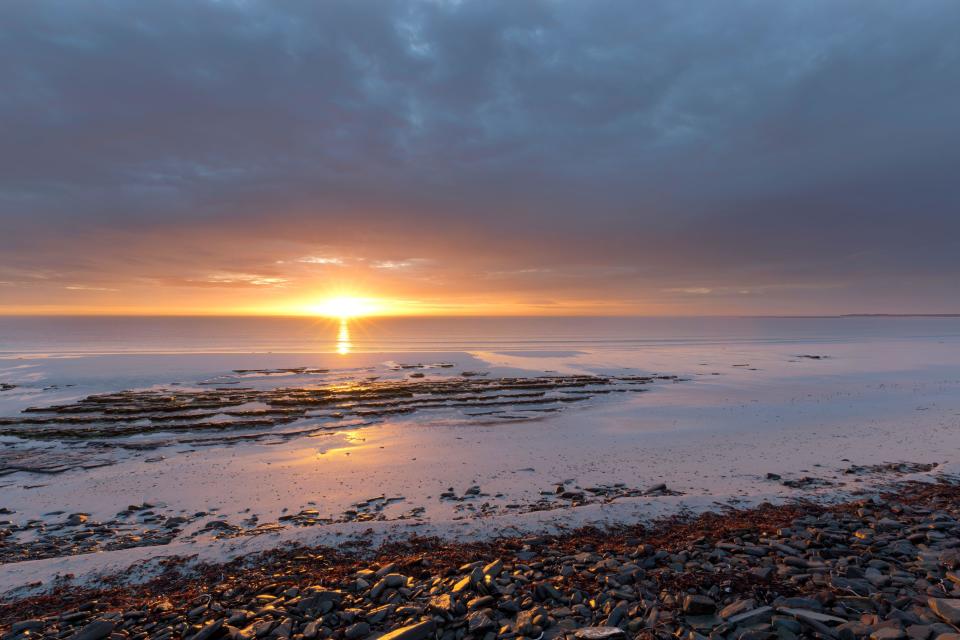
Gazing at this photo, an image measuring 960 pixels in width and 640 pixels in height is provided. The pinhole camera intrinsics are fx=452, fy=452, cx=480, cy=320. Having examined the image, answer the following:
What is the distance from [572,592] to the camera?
6.44m

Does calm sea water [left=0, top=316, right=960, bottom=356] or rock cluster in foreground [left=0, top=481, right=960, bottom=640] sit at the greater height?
calm sea water [left=0, top=316, right=960, bottom=356]

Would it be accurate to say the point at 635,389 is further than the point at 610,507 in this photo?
Yes

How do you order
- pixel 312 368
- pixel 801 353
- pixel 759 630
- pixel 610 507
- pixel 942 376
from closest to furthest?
pixel 759 630
pixel 610 507
pixel 942 376
pixel 312 368
pixel 801 353

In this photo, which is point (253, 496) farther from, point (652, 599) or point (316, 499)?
point (652, 599)

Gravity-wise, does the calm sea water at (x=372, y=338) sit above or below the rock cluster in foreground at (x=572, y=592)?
above

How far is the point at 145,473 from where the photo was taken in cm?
1452

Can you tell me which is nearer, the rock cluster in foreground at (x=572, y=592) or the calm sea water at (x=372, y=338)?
the rock cluster in foreground at (x=572, y=592)

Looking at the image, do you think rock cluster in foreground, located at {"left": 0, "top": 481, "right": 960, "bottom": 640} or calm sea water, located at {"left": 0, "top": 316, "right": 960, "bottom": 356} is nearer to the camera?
rock cluster in foreground, located at {"left": 0, "top": 481, "right": 960, "bottom": 640}

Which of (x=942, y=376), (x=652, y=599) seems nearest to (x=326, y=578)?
(x=652, y=599)

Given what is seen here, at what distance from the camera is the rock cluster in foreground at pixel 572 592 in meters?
5.54

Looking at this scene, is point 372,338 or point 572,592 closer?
point 572,592

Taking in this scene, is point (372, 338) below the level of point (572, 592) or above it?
above

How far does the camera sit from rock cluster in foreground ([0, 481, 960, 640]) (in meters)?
5.54

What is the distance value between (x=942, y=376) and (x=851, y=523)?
120ft
